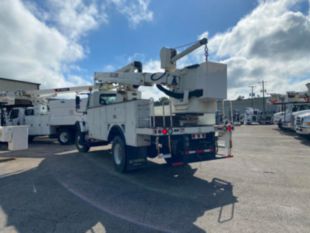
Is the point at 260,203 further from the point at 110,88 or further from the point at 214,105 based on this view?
the point at 110,88

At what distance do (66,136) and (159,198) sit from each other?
1057 centimetres

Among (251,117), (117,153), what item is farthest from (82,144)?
(251,117)

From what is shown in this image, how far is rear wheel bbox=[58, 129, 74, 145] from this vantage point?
13.6 m

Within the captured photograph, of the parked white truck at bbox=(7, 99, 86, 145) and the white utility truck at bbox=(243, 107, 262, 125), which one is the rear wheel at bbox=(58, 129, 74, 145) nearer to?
the parked white truck at bbox=(7, 99, 86, 145)

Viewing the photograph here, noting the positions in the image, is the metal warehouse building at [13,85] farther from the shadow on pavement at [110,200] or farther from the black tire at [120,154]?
the black tire at [120,154]

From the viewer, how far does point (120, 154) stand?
257 inches

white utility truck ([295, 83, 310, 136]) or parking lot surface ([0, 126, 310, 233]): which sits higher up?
white utility truck ([295, 83, 310, 136])

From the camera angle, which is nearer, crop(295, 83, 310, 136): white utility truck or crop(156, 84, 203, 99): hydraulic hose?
crop(156, 84, 203, 99): hydraulic hose

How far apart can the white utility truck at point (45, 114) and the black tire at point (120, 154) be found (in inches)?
218

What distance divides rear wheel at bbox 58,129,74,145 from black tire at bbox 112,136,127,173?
25.5ft

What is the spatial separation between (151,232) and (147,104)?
301 cm

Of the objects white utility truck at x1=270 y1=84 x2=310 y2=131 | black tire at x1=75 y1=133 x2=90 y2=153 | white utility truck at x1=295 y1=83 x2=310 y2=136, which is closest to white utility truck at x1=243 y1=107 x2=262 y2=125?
white utility truck at x1=270 y1=84 x2=310 y2=131

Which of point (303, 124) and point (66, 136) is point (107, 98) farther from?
point (303, 124)

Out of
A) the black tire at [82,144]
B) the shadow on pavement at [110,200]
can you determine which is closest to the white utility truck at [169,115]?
the shadow on pavement at [110,200]
